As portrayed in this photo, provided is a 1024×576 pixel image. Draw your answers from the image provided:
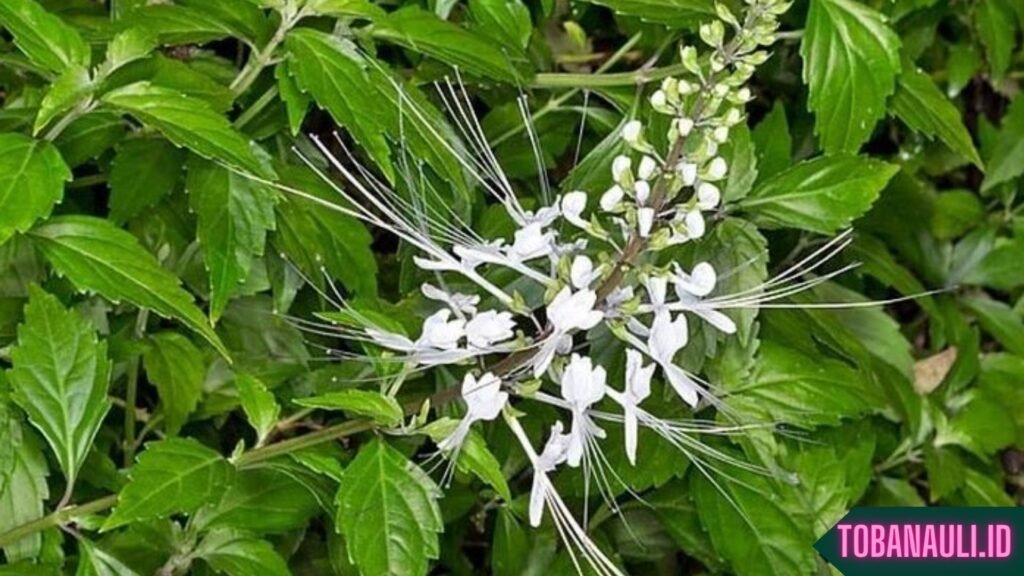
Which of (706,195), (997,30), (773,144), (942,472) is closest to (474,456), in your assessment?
(706,195)

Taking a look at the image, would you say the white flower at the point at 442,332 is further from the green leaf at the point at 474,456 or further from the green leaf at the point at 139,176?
the green leaf at the point at 139,176

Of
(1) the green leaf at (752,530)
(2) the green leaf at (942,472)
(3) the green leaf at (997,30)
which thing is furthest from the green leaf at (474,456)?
(3) the green leaf at (997,30)

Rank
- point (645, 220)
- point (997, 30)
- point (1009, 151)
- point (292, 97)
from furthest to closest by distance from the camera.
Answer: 1. point (1009, 151)
2. point (997, 30)
3. point (292, 97)
4. point (645, 220)

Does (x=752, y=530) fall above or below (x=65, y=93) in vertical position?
below

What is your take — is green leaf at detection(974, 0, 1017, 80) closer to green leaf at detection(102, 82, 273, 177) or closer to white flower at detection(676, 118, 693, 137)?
white flower at detection(676, 118, 693, 137)

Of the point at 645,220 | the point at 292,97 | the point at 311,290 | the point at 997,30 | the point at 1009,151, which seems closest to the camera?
the point at 645,220

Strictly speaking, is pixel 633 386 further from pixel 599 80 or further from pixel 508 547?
pixel 599 80

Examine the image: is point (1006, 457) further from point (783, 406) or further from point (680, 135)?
point (680, 135)

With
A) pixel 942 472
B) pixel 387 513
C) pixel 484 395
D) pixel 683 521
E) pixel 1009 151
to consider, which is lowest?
pixel 942 472

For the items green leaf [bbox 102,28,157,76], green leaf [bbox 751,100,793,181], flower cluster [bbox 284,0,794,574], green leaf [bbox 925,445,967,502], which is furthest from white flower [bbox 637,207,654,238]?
green leaf [bbox 925,445,967,502]
